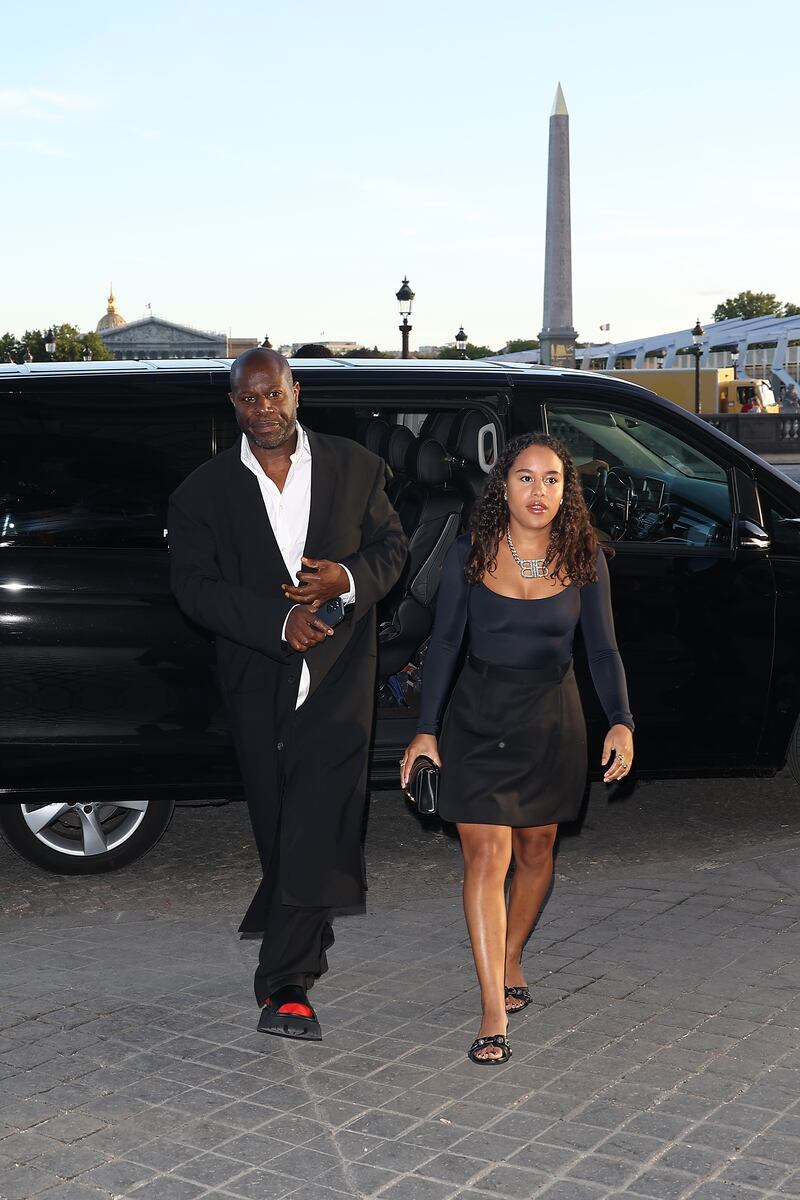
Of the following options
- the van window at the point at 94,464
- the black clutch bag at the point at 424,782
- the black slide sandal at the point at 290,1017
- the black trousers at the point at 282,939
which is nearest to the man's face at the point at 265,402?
the black clutch bag at the point at 424,782

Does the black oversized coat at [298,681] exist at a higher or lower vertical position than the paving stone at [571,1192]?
higher

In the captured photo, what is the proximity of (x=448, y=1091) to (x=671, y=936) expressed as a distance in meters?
1.50

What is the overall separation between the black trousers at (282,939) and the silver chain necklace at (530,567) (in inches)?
40.3

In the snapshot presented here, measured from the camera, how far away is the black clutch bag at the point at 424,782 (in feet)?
14.2

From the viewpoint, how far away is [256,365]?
14.3 feet

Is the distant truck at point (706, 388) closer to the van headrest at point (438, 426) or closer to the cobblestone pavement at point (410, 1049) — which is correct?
the van headrest at point (438, 426)

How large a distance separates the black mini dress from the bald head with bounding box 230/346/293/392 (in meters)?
0.68

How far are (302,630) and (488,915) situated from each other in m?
0.89

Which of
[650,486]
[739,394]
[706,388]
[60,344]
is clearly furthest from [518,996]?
[60,344]

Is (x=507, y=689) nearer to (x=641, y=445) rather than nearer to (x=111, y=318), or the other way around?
(x=641, y=445)

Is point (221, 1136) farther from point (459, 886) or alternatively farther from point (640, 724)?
point (640, 724)

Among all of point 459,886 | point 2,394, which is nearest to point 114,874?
point 459,886

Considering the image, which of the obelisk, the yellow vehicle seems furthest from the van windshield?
the yellow vehicle

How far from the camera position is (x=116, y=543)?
→ 5746 mm
